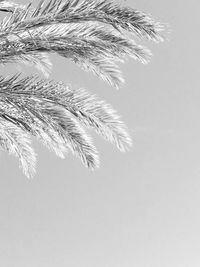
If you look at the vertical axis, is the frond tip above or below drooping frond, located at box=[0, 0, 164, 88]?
below

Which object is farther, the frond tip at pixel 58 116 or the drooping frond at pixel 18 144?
the drooping frond at pixel 18 144

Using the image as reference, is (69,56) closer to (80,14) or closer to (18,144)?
(80,14)

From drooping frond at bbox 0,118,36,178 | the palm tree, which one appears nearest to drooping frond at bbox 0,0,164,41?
the palm tree

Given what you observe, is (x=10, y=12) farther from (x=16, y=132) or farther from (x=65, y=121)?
(x=16, y=132)

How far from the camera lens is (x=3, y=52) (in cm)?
990

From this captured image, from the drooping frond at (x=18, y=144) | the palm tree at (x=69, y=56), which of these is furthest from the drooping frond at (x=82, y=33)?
the drooping frond at (x=18, y=144)

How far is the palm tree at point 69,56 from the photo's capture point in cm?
956

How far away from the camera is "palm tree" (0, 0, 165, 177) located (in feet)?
31.4

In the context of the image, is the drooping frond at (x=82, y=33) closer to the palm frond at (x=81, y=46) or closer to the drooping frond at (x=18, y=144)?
the palm frond at (x=81, y=46)

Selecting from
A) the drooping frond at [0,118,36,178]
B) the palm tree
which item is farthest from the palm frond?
the drooping frond at [0,118,36,178]

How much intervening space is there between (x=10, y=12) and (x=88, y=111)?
2420 millimetres

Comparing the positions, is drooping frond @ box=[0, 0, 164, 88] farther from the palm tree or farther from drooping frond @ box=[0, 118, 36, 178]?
drooping frond @ box=[0, 118, 36, 178]

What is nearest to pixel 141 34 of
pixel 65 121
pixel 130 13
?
pixel 130 13

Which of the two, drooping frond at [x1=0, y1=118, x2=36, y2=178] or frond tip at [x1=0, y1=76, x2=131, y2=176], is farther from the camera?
drooping frond at [x1=0, y1=118, x2=36, y2=178]
